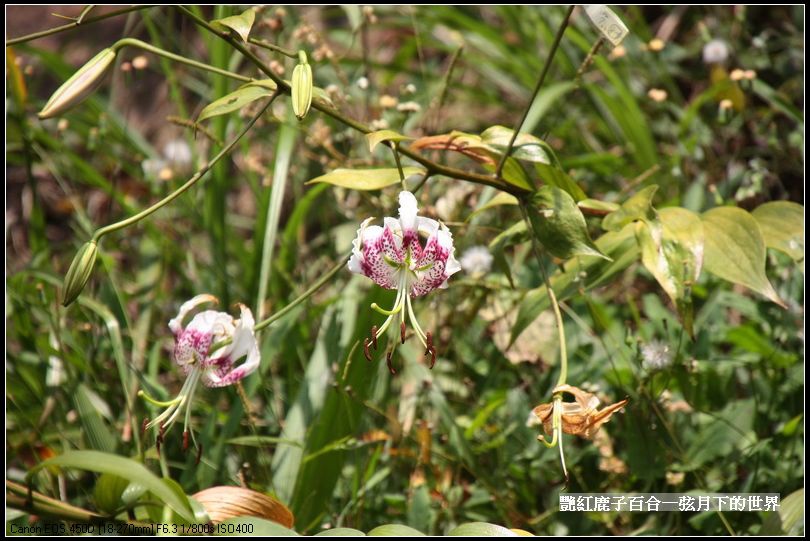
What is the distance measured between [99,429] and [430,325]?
49 centimetres

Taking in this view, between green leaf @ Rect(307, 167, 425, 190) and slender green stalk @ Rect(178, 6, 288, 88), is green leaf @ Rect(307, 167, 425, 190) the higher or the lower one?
the lower one

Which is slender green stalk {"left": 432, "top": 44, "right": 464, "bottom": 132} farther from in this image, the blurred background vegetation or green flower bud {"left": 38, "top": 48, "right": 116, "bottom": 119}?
green flower bud {"left": 38, "top": 48, "right": 116, "bottom": 119}

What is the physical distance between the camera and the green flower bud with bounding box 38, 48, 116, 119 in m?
0.72

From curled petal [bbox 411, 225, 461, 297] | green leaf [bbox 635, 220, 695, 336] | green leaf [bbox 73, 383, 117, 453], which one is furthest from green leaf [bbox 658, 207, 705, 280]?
green leaf [bbox 73, 383, 117, 453]

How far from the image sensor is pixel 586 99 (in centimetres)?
165

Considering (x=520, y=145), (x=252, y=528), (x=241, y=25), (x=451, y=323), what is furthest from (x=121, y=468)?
(x=451, y=323)

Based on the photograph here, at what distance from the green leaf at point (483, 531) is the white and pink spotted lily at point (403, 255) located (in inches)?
6.2

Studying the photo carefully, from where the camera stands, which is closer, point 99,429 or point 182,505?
point 182,505

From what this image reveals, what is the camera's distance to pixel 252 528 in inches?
27.0

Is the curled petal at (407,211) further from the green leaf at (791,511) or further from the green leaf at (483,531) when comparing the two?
the green leaf at (791,511)

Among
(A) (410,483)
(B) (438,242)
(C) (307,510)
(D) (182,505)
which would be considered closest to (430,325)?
(A) (410,483)

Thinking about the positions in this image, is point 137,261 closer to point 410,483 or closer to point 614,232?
point 410,483

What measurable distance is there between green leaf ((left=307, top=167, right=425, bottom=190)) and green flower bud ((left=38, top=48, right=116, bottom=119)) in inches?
8.4

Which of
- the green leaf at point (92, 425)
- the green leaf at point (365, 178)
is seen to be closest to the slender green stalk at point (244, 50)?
the green leaf at point (365, 178)
